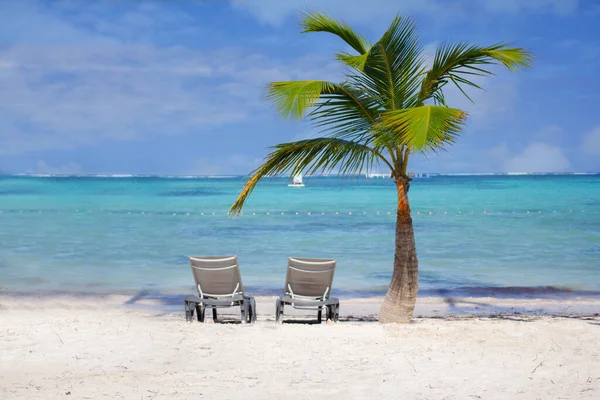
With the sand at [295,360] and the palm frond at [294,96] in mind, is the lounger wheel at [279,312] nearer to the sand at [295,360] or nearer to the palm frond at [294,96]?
the sand at [295,360]

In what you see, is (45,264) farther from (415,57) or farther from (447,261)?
(415,57)

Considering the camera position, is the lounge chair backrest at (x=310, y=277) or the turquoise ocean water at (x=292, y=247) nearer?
the lounge chair backrest at (x=310, y=277)

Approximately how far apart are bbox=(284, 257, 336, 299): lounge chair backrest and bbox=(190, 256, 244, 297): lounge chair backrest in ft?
2.02

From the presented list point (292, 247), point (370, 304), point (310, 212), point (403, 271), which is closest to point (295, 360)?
point (403, 271)

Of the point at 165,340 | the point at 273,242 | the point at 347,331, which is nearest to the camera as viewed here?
the point at 165,340

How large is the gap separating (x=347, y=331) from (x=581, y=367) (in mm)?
2327

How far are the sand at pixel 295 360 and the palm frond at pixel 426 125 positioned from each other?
191 centimetres

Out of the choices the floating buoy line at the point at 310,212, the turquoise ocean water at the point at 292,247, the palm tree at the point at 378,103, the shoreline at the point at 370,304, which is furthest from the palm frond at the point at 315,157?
the floating buoy line at the point at 310,212

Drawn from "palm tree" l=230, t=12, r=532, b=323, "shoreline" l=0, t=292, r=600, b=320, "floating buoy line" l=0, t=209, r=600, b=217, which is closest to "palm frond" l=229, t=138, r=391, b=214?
"palm tree" l=230, t=12, r=532, b=323

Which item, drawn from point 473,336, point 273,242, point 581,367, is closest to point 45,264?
point 273,242

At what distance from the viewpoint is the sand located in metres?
5.20

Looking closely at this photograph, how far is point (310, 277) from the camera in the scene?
27.3 feet

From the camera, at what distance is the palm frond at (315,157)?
7621 mm

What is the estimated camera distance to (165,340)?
6.75m
